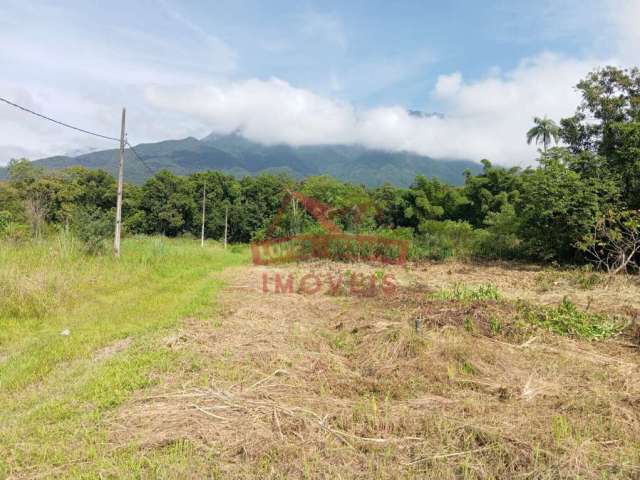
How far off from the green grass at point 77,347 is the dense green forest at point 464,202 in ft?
6.63

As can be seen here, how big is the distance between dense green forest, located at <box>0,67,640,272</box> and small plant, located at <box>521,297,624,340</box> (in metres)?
4.51

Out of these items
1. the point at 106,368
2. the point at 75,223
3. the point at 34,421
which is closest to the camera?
the point at 34,421

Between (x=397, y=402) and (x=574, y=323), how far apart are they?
321 centimetres

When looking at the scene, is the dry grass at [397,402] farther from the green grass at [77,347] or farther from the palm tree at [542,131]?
the palm tree at [542,131]

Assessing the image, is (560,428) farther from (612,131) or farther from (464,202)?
(464,202)

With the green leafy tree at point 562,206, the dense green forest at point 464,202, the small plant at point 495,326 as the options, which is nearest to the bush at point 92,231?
the dense green forest at point 464,202

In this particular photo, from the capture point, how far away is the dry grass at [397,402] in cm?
227

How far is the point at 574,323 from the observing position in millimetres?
4855

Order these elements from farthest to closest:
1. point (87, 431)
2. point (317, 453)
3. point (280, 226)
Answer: point (280, 226) < point (87, 431) < point (317, 453)

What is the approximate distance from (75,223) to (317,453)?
31.1 feet

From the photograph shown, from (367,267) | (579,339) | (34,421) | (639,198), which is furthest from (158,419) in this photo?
(639,198)

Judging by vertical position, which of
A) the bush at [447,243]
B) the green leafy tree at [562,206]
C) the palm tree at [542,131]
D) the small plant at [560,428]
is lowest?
the small plant at [560,428]

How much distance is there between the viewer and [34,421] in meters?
2.74

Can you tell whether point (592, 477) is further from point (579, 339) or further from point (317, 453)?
point (579, 339)
